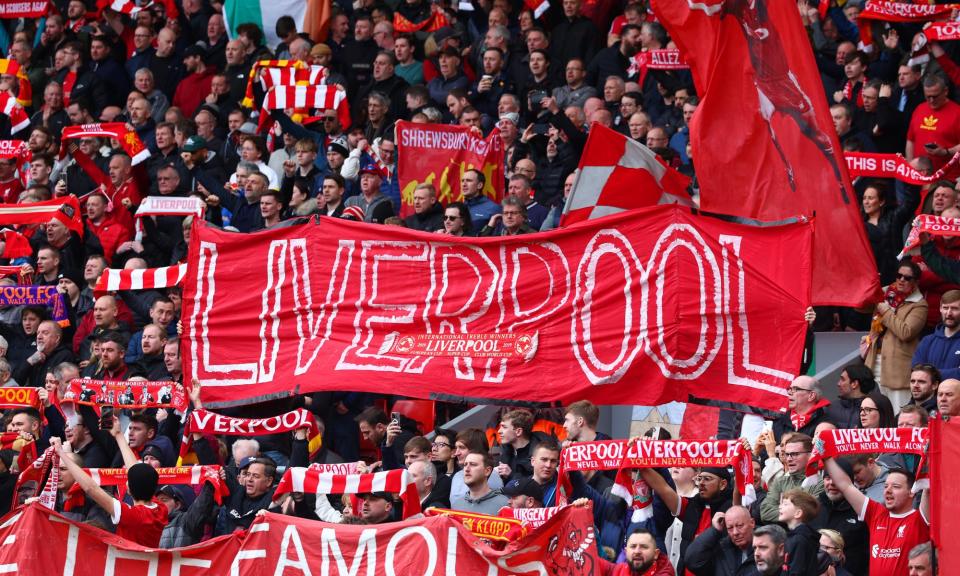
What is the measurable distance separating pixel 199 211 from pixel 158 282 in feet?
3.78

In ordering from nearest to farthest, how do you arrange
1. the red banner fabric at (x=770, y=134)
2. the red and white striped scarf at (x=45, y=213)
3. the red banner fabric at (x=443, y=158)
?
the red banner fabric at (x=770, y=134) → the red banner fabric at (x=443, y=158) → the red and white striped scarf at (x=45, y=213)

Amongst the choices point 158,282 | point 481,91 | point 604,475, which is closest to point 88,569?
point 604,475

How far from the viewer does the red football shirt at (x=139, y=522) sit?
35.6 feet

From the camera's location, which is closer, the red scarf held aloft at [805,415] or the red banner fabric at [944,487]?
the red banner fabric at [944,487]

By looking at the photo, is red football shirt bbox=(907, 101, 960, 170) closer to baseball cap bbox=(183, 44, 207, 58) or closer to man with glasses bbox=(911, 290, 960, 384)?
man with glasses bbox=(911, 290, 960, 384)

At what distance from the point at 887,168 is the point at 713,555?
445 centimetres

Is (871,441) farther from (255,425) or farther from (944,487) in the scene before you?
(255,425)

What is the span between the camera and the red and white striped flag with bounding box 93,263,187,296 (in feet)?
45.9

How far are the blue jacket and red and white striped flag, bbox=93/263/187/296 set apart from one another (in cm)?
528

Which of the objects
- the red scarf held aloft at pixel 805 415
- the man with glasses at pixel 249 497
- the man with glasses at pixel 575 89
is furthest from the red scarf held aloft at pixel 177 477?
the man with glasses at pixel 575 89

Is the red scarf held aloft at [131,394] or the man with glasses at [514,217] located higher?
the man with glasses at [514,217]

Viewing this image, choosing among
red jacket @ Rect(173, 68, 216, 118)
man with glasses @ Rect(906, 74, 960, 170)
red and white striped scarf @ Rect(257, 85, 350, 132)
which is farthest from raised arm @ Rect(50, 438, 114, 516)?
red jacket @ Rect(173, 68, 216, 118)

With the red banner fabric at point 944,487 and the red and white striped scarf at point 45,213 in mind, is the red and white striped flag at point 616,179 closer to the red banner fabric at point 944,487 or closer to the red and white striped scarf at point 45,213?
the red banner fabric at point 944,487

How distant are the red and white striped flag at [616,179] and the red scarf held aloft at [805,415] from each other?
1873mm
